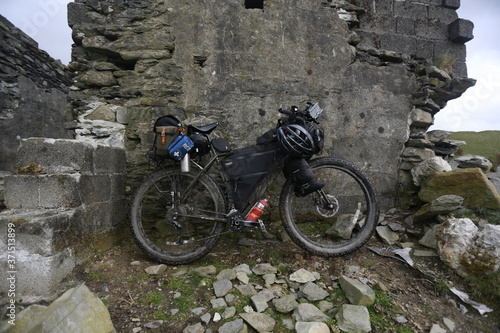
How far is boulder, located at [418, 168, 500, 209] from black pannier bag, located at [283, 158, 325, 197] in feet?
4.54

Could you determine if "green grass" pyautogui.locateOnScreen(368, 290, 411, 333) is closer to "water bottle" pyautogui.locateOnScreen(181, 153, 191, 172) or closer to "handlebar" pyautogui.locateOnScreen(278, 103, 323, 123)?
"handlebar" pyautogui.locateOnScreen(278, 103, 323, 123)

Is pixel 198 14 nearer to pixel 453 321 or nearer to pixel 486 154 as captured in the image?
pixel 453 321

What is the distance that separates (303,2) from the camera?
3.14 meters

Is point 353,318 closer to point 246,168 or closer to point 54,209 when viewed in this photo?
point 246,168

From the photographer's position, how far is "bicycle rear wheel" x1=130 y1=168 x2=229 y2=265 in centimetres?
243

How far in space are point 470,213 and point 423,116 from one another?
51.9 inches

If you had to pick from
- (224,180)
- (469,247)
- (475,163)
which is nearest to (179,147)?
(224,180)

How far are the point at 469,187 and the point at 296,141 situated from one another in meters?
1.81

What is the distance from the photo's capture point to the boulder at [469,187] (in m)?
2.53

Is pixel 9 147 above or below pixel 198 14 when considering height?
below

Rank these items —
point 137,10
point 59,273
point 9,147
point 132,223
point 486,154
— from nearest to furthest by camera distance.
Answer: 1. point 59,273
2. point 132,223
3. point 137,10
4. point 486,154
5. point 9,147

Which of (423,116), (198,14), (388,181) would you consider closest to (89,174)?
(198,14)

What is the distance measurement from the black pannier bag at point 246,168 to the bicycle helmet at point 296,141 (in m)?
0.16

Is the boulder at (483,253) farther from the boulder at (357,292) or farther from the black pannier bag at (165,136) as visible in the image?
the black pannier bag at (165,136)
